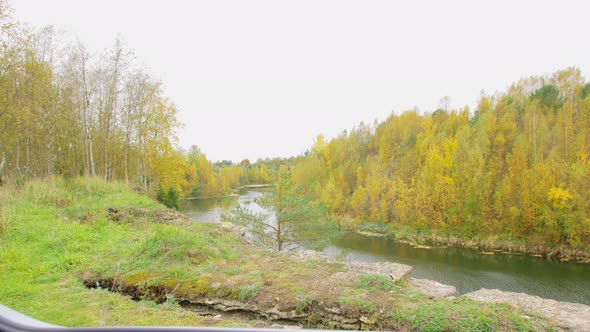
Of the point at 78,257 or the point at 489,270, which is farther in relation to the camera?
the point at 489,270

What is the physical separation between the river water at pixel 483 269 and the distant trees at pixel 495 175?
11.1 ft

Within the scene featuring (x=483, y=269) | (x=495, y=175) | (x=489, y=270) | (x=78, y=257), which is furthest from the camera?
(x=495, y=175)

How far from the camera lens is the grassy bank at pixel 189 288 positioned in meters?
2.93

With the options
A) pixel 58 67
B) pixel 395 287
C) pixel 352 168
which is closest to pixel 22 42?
pixel 58 67

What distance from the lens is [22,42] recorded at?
762 centimetres

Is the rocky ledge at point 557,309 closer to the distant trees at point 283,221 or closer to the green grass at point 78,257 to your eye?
the green grass at point 78,257

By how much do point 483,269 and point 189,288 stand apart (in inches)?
705

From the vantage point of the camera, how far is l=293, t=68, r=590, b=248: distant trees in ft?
66.0

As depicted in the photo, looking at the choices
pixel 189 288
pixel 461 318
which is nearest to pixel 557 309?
pixel 461 318

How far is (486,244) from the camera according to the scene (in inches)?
824

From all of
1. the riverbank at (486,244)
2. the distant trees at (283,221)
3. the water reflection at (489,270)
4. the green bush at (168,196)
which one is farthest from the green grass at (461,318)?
the riverbank at (486,244)

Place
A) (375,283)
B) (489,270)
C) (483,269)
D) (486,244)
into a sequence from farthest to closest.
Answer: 1. (486,244)
2. (483,269)
3. (489,270)
4. (375,283)

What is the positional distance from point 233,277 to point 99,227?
367cm

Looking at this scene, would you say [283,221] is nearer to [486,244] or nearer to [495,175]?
[486,244]
